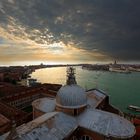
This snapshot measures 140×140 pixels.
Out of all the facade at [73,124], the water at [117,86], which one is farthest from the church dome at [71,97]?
the water at [117,86]

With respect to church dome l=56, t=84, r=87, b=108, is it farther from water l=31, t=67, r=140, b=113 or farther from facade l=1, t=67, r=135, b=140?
water l=31, t=67, r=140, b=113

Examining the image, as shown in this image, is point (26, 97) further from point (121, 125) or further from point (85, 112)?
point (121, 125)

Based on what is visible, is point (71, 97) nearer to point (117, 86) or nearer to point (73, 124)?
point (73, 124)

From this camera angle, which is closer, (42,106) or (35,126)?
(35,126)

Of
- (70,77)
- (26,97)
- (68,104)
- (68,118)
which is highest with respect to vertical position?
(70,77)

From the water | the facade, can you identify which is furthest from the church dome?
the water

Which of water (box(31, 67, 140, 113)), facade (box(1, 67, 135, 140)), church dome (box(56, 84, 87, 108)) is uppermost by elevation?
church dome (box(56, 84, 87, 108))

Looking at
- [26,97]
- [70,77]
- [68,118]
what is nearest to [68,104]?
[68,118]
